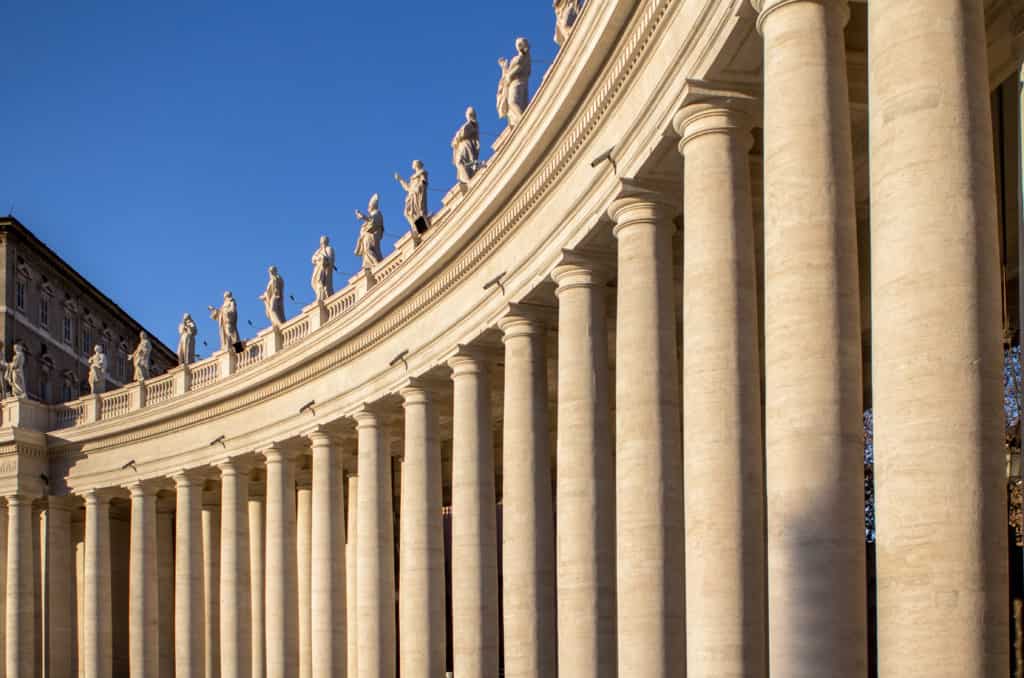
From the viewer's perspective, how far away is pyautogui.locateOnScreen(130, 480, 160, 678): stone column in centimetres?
17038

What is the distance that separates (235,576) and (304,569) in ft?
23.9

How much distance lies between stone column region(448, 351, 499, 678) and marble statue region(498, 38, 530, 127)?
17765 millimetres

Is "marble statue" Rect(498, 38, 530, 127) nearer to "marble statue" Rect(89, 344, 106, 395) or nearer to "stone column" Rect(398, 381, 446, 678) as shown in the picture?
"stone column" Rect(398, 381, 446, 678)

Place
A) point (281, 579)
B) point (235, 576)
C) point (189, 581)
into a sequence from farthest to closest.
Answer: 1. point (189, 581)
2. point (235, 576)
3. point (281, 579)

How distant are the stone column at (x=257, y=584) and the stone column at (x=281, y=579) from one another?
11.4m

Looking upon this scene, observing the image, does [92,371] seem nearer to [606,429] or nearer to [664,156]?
[606,429]

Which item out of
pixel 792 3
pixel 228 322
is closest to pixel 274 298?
pixel 228 322

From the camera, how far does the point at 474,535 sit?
108000 mm

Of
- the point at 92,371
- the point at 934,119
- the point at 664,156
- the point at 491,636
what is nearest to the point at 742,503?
the point at 664,156

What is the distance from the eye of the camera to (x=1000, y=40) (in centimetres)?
6238

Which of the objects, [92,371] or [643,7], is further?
[92,371]

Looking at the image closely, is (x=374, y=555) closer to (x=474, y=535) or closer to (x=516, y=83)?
(x=474, y=535)

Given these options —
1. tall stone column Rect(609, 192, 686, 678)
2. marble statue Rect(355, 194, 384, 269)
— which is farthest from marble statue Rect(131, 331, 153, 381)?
tall stone column Rect(609, 192, 686, 678)

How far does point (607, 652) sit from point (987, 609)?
150 ft
